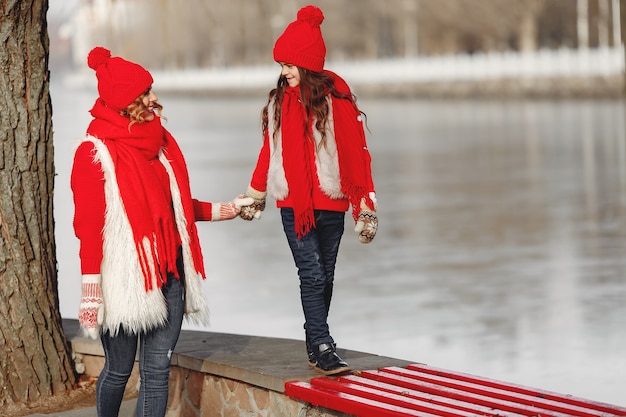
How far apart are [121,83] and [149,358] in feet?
3.14

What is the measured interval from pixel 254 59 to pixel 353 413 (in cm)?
10343

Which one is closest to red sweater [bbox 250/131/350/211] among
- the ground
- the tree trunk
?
the tree trunk

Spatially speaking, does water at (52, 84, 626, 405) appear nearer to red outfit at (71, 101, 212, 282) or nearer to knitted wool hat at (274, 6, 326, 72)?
red outfit at (71, 101, 212, 282)

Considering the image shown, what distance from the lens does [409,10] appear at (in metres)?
72.1

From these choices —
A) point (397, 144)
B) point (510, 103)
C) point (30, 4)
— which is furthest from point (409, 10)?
point (30, 4)

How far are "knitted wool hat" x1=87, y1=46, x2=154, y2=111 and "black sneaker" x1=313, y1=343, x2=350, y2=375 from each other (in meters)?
1.27

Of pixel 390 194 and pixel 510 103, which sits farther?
pixel 510 103

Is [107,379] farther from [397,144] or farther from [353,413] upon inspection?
[397,144]

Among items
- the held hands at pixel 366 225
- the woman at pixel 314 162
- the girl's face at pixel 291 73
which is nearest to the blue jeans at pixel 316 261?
the woman at pixel 314 162

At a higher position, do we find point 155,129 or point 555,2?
point 555,2

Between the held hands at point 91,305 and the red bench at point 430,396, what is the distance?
89cm

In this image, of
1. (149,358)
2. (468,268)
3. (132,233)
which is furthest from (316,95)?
(468,268)

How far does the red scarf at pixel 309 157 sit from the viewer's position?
5.26 m

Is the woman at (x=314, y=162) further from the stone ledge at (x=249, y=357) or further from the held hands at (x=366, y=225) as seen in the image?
the stone ledge at (x=249, y=357)
